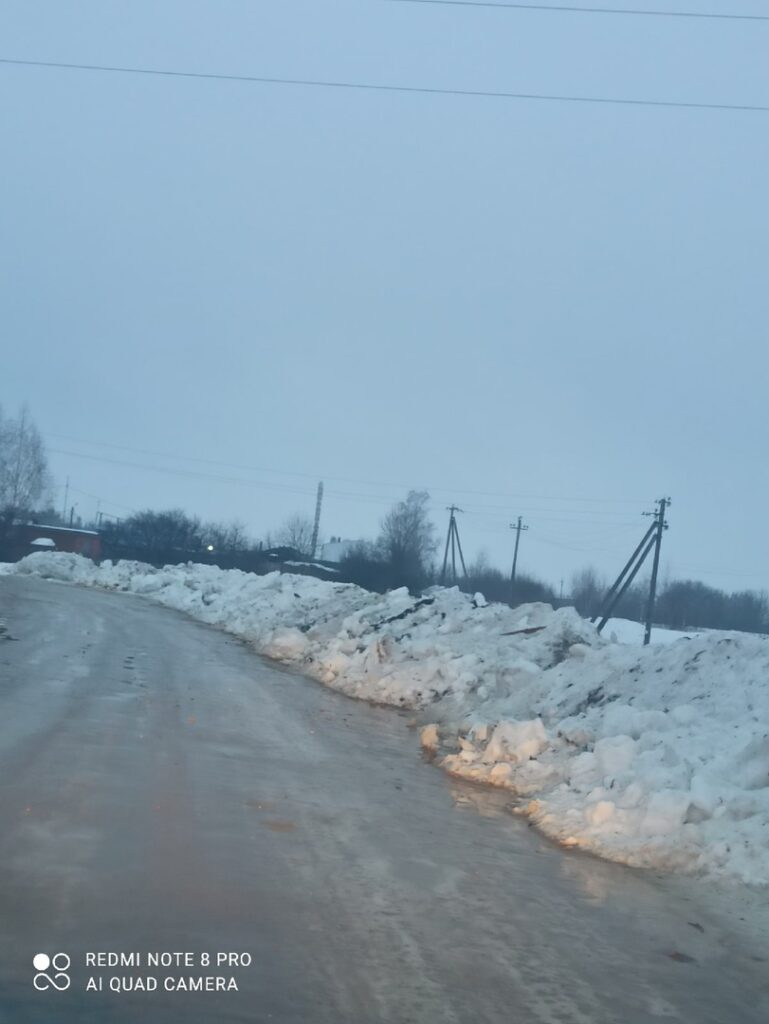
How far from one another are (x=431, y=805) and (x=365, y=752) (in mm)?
2884

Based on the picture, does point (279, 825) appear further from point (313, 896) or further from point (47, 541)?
point (47, 541)

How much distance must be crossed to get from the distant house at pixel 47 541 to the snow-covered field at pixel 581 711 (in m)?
48.5

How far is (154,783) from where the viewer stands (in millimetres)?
9789

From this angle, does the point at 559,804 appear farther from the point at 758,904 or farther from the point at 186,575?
the point at 186,575

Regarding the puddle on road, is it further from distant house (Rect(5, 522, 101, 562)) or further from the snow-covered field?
distant house (Rect(5, 522, 101, 562))

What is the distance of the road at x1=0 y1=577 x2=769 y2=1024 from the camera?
5.35 m

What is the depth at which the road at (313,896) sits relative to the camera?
17.5ft

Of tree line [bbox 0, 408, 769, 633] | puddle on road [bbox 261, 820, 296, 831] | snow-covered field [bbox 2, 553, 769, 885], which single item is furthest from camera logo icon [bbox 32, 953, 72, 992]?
tree line [bbox 0, 408, 769, 633]

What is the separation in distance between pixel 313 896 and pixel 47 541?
236 ft

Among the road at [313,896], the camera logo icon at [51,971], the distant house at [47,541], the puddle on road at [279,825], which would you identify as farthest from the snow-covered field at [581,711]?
the distant house at [47,541]

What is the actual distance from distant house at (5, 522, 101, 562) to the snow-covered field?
159ft

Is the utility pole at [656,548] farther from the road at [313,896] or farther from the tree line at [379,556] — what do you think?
the road at [313,896]

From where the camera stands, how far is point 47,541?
2968 inches

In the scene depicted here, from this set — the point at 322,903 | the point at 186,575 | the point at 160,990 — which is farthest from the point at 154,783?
the point at 186,575
